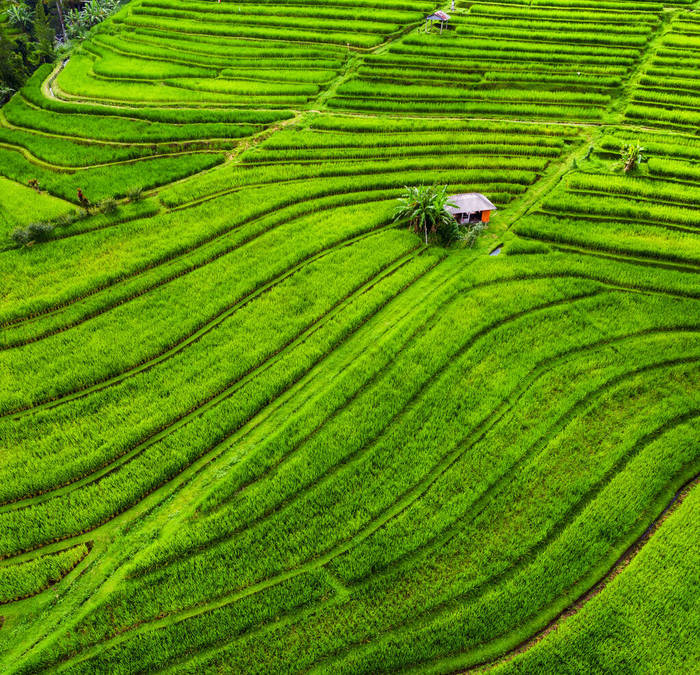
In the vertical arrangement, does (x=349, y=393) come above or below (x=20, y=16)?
below

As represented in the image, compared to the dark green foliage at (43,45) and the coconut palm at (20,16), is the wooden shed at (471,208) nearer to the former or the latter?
the dark green foliage at (43,45)

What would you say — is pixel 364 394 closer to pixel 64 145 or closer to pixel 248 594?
pixel 248 594

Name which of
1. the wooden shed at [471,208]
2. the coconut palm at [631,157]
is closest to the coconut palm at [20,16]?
the wooden shed at [471,208]

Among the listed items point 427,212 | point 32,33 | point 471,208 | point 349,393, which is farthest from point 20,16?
point 349,393

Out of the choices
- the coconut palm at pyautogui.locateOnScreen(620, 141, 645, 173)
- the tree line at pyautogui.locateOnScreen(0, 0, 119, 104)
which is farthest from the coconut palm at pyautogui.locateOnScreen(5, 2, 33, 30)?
the coconut palm at pyautogui.locateOnScreen(620, 141, 645, 173)

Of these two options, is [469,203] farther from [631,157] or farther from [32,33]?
[32,33]

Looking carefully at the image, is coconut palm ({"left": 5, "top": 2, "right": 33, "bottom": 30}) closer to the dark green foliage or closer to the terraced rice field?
the dark green foliage
